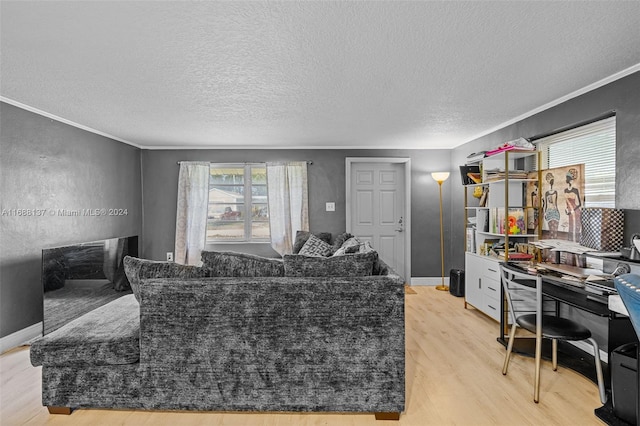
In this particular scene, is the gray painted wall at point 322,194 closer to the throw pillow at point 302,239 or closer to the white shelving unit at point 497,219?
the throw pillow at point 302,239

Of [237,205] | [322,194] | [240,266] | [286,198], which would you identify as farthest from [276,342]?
[237,205]

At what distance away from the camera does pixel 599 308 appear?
2205 mm

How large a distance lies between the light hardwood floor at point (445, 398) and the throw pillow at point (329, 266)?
0.86 metres

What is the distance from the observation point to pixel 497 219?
156 inches

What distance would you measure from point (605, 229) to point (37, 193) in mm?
5075

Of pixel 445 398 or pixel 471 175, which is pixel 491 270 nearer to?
pixel 471 175

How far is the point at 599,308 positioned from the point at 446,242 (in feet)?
11.6

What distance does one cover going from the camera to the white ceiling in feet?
5.81

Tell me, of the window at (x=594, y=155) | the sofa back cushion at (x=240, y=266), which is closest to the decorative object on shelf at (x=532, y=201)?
the window at (x=594, y=155)

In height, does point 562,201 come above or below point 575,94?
below

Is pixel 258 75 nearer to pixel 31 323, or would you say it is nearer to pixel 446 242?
pixel 31 323

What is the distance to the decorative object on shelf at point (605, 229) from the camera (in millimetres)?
2609

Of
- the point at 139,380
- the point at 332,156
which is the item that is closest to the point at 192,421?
the point at 139,380

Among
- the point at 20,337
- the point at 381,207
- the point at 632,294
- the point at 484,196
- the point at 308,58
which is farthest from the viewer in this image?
the point at 381,207
